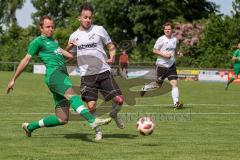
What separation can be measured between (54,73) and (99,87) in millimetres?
1031

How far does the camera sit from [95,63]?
35.6ft

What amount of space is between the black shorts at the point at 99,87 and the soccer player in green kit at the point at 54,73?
55cm

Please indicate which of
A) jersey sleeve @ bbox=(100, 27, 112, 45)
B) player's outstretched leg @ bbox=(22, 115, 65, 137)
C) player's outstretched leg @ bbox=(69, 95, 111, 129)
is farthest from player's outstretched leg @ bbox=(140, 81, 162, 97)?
player's outstretched leg @ bbox=(69, 95, 111, 129)

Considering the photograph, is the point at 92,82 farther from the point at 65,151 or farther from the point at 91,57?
the point at 65,151

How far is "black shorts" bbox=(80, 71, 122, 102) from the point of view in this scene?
1077 cm

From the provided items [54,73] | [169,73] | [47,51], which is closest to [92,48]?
[47,51]

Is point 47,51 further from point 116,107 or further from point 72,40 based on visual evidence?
point 116,107

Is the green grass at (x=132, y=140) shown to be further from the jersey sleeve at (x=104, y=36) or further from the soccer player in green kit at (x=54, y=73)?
the jersey sleeve at (x=104, y=36)

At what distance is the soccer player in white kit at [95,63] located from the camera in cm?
1077

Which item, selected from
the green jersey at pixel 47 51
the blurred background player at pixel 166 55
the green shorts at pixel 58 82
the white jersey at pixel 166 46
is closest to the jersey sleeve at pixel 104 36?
the green jersey at pixel 47 51

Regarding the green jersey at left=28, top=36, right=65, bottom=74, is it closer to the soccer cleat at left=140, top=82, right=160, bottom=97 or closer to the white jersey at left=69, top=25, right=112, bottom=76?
the white jersey at left=69, top=25, right=112, bottom=76

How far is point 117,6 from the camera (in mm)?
68250

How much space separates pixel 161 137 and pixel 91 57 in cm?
178

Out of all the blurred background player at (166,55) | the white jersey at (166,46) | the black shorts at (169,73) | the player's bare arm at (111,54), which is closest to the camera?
the player's bare arm at (111,54)
